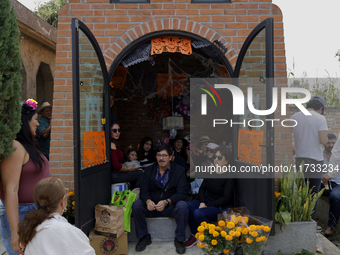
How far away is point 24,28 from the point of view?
6441 millimetres

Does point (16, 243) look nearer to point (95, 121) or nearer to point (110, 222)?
point (110, 222)

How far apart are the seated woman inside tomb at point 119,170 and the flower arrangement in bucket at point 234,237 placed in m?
1.70

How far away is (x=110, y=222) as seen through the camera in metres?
3.55

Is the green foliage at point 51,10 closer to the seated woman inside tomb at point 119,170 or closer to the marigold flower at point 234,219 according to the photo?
the seated woman inside tomb at point 119,170

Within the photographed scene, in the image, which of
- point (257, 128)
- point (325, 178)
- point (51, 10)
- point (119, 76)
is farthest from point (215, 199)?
point (51, 10)

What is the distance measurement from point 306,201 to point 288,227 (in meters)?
0.38

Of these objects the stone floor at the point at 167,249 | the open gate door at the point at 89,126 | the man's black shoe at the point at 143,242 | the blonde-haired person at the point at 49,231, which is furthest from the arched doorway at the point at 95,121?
the blonde-haired person at the point at 49,231

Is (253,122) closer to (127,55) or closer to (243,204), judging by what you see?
(243,204)

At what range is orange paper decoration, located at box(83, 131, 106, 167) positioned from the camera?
3.60m

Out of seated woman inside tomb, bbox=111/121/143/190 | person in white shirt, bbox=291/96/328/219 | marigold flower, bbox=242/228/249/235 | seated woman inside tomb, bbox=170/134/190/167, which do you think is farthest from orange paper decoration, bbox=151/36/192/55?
marigold flower, bbox=242/228/249/235

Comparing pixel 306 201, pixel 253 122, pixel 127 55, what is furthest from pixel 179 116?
pixel 306 201

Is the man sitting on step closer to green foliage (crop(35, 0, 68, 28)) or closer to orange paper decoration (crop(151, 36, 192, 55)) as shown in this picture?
orange paper decoration (crop(151, 36, 192, 55))

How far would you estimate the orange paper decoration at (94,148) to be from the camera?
11.8 ft

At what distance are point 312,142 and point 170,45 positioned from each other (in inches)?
95.8
